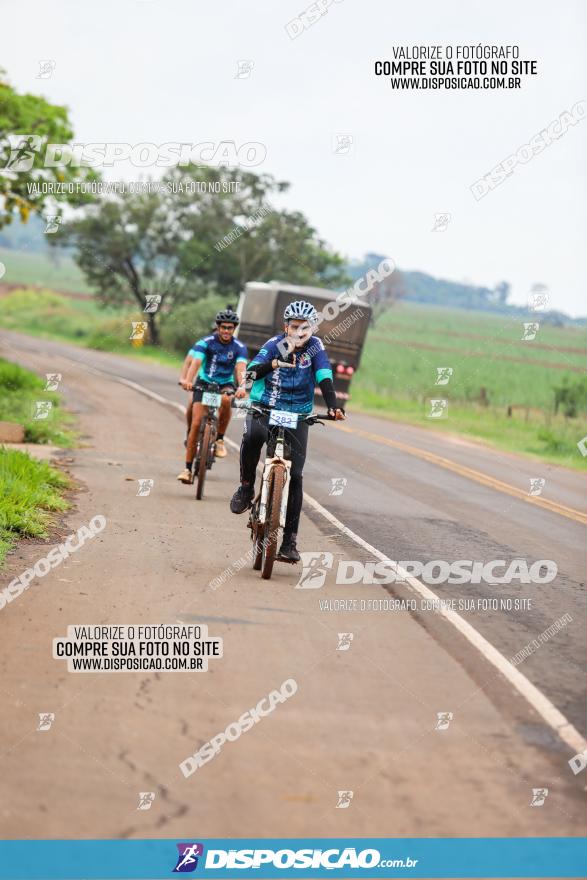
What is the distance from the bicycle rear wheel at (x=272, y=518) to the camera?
34.2 feet

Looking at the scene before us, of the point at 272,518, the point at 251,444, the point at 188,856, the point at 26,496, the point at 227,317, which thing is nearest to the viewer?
the point at 188,856

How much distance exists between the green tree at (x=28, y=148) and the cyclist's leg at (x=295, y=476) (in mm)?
19351

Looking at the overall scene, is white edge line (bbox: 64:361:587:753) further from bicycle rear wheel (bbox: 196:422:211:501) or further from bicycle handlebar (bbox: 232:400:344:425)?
bicycle rear wheel (bbox: 196:422:211:501)

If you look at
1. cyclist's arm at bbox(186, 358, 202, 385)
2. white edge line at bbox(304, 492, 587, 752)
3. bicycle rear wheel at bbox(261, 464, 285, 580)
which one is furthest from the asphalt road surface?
cyclist's arm at bbox(186, 358, 202, 385)

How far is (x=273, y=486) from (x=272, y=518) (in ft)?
0.94

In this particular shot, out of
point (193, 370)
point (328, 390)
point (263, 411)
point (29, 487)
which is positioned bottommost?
point (29, 487)

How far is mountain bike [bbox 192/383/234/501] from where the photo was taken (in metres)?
15.0

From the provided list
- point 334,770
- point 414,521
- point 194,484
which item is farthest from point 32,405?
point 334,770

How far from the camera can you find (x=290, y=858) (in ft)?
17.1

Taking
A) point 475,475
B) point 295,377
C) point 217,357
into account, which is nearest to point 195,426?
point 217,357

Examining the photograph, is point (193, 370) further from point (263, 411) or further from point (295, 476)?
point (295, 476)

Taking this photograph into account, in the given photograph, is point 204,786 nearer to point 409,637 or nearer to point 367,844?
point 367,844

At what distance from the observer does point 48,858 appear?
Answer: 5062 mm

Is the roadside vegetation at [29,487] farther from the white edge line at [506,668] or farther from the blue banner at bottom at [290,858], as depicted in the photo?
the blue banner at bottom at [290,858]
